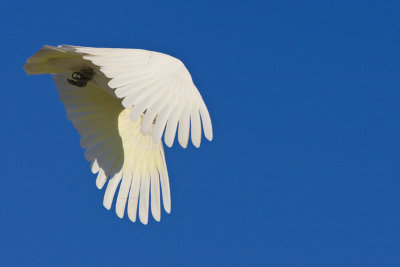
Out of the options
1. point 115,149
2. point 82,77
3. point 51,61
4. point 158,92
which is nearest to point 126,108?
point 158,92

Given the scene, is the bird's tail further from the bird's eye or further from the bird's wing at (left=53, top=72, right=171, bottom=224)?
the bird's wing at (left=53, top=72, right=171, bottom=224)

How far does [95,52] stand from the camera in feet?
34.8

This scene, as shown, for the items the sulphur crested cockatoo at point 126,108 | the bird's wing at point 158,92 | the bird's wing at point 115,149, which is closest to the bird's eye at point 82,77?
the sulphur crested cockatoo at point 126,108

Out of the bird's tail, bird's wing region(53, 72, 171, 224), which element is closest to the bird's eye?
the bird's tail

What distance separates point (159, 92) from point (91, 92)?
3083 mm

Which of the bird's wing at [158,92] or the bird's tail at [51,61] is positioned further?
the bird's tail at [51,61]

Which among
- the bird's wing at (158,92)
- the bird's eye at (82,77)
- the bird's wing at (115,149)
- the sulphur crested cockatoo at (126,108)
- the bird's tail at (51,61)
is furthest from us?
the bird's wing at (115,149)

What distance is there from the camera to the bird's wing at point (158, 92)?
366 inches

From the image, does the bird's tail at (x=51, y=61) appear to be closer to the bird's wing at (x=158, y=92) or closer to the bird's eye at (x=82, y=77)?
the bird's eye at (x=82, y=77)

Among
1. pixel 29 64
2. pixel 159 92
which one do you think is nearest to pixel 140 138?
pixel 29 64

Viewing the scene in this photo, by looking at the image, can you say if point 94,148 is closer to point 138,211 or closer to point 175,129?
point 138,211

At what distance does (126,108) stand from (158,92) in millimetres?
868

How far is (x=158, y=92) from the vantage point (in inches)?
380

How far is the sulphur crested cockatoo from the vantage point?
9.46 m
